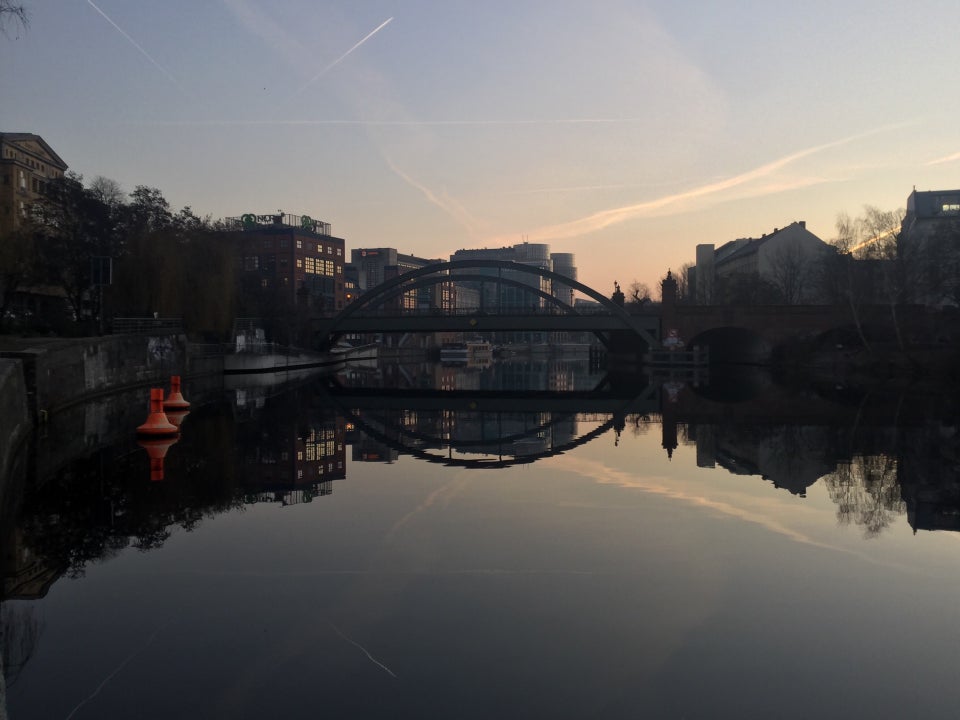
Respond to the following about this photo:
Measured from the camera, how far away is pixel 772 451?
1805 centimetres

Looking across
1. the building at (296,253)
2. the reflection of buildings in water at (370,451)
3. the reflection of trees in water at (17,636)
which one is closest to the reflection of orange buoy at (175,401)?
the reflection of buildings in water at (370,451)

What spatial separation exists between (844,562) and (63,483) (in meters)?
11.5

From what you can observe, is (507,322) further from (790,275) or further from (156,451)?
(156,451)

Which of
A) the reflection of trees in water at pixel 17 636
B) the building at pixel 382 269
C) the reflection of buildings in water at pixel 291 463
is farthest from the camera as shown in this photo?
the building at pixel 382 269

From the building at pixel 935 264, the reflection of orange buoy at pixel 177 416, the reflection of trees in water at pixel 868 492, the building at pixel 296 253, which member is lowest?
the reflection of trees in water at pixel 868 492

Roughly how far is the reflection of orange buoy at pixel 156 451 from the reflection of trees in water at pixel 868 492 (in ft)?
36.0

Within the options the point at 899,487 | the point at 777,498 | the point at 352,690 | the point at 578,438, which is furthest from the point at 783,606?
the point at 578,438

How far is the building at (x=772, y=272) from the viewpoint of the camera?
8289 centimetres

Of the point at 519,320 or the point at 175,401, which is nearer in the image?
the point at 175,401

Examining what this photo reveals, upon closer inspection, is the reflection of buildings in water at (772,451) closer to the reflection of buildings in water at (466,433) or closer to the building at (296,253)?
the reflection of buildings in water at (466,433)

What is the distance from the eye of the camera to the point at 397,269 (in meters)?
187

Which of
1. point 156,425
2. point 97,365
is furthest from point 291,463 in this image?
point 97,365

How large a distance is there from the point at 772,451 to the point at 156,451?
→ 13542 millimetres

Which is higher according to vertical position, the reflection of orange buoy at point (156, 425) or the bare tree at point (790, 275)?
the bare tree at point (790, 275)
